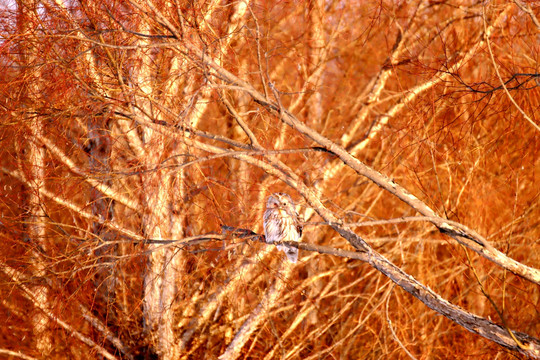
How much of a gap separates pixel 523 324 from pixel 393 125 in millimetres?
2679

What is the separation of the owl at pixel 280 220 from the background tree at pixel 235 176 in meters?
0.10

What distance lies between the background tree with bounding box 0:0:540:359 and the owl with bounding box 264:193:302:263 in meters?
0.10

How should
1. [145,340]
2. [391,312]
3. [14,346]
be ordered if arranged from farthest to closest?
[391,312], [14,346], [145,340]

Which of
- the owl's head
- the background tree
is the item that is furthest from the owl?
the background tree

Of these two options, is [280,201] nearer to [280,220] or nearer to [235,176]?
[280,220]

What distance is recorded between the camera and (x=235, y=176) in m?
5.55

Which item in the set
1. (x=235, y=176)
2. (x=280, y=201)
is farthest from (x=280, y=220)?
(x=235, y=176)

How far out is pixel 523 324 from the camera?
5574mm

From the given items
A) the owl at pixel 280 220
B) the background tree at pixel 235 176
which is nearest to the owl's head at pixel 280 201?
the owl at pixel 280 220

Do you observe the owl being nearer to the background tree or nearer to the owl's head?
the owl's head

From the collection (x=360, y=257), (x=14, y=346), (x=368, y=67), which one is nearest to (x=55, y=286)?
(x=14, y=346)

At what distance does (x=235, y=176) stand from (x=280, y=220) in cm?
214

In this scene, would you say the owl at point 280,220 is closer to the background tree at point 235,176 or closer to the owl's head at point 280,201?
the owl's head at point 280,201

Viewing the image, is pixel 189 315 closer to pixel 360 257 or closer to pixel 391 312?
pixel 391 312
